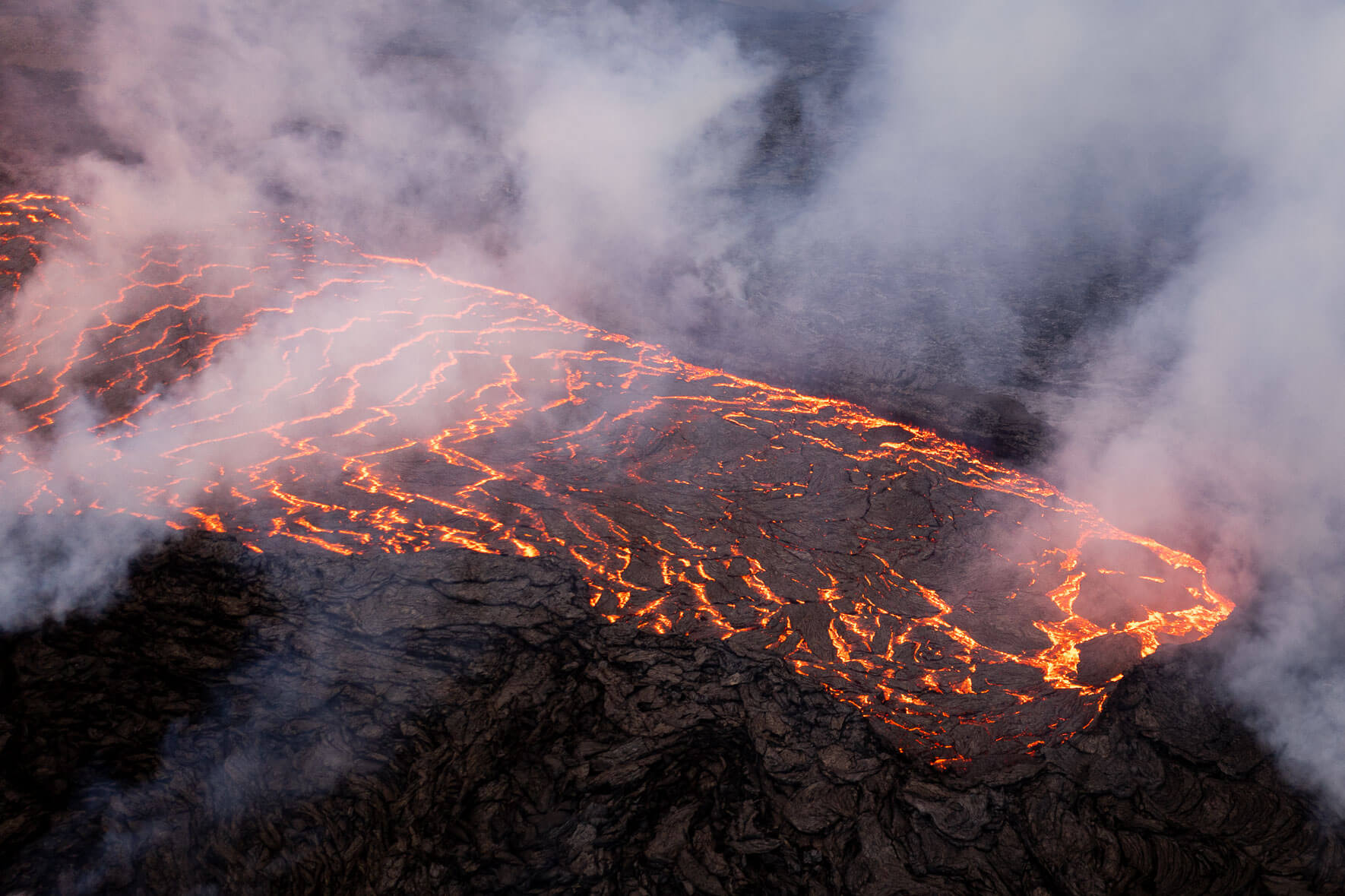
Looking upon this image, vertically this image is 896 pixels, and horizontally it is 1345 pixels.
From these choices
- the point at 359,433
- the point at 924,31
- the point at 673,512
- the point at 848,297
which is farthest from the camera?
the point at 924,31

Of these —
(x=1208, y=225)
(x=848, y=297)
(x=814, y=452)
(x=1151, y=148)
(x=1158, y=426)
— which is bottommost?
(x=814, y=452)

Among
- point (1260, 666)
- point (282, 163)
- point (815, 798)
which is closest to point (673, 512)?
point (815, 798)

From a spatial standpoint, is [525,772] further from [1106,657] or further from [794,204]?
[794,204]

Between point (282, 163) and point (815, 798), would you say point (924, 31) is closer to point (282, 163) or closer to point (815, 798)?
point (282, 163)

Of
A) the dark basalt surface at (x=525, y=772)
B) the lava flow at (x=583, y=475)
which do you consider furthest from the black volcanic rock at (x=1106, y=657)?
the dark basalt surface at (x=525, y=772)

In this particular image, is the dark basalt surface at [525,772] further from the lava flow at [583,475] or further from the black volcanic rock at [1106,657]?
the lava flow at [583,475]

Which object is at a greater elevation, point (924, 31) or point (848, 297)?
point (924, 31)

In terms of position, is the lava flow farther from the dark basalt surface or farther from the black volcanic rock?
the dark basalt surface
